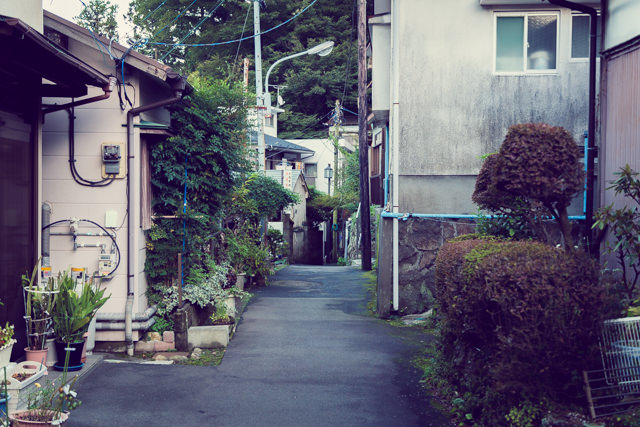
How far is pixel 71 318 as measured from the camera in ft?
23.7

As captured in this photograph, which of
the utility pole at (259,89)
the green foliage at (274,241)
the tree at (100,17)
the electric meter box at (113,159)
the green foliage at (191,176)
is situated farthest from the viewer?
the green foliage at (274,241)

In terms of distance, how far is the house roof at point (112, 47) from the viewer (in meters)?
8.28

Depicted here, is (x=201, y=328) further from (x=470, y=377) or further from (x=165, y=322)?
(x=470, y=377)

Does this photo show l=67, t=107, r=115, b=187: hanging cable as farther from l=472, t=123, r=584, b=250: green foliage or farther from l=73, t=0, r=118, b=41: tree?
l=472, t=123, r=584, b=250: green foliage

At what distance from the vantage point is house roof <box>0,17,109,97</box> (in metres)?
5.64

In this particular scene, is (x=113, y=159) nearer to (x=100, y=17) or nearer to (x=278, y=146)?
(x=100, y=17)

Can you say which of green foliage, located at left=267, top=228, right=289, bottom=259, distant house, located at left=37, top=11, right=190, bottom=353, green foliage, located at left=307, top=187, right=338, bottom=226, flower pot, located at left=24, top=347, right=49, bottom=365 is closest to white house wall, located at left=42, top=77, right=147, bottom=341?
distant house, located at left=37, top=11, right=190, bottom=353

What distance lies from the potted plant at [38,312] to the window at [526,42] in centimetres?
868

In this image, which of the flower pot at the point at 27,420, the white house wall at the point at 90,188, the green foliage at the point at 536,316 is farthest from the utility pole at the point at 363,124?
the flower pot at the point at 27,420

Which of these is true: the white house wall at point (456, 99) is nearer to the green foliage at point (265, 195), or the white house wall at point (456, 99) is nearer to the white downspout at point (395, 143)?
the white downspout at point (395, 143)

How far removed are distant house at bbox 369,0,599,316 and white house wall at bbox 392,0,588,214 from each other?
19 mm

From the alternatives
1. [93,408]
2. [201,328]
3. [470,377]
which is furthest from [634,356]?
[201,328]

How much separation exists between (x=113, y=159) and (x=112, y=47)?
1.52 meters

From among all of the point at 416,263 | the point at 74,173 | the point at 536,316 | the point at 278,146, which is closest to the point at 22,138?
the point at 74,173
